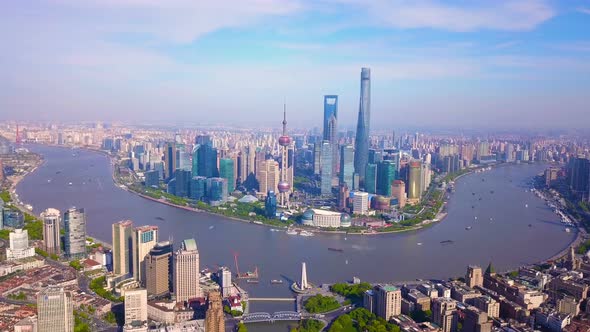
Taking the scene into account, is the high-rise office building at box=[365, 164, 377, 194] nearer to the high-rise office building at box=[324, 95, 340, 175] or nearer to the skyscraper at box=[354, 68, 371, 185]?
the skyscraper at box=[354, 68, 371, 185]

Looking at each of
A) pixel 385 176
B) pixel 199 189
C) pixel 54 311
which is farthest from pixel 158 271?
pixel 385 176

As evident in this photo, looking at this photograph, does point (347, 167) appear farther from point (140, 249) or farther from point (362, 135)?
point (140, 249)

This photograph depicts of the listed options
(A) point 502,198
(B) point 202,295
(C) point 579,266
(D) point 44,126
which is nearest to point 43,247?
(B) point 202,295

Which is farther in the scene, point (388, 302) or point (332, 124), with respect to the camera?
point (332, 124)

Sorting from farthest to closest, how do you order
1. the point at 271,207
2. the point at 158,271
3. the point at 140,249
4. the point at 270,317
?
the point at 271,207 → the point at 140,249 → the point at 158,271 → the point at 270,317

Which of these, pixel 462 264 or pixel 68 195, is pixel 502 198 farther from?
pixel 68 195

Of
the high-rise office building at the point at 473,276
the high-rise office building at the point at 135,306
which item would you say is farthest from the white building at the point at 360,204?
the high-rise office building at the point at 135,306
